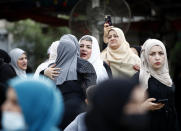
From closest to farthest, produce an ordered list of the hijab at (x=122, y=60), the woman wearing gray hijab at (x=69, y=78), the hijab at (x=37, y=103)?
the hijab at (x=37, y=103) < the woman wearing gray hijab at (x=69, y=78) < the hijab at (x=122, y=60)

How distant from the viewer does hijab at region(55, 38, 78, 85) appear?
571 cm

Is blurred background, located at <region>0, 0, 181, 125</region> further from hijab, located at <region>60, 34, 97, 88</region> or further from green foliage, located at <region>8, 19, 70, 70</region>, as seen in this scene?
hijab, located at <region>60, 34, 97, 88</region>

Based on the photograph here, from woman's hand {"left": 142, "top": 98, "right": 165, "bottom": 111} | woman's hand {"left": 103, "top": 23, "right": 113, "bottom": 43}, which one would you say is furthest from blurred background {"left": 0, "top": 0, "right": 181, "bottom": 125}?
woman's hand {"left": 142, "top": 98, "right": 165, "bottom": 111}

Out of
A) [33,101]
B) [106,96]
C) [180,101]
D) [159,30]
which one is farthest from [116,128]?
[159,30]

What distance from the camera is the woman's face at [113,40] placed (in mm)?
6633

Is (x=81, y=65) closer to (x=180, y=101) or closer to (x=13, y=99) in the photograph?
(x=13, y=99)

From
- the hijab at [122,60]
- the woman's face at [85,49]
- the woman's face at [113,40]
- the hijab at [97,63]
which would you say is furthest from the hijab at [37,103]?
the woman's face at [113,40]

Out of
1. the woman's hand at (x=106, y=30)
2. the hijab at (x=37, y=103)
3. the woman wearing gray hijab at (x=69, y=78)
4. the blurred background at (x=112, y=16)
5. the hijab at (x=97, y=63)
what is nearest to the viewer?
the hijab at (x=37, y=103)

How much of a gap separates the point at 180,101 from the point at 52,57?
3659 mm

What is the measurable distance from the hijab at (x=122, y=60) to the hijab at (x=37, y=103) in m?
3.52

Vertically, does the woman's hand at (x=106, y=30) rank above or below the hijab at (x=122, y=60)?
above

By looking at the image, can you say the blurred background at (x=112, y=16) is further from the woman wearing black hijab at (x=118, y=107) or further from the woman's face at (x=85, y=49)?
the woman wearing black hijab at (x=118, y=107)

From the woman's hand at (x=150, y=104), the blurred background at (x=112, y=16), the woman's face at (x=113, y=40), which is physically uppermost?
the blurred background at (x=112, y=16)

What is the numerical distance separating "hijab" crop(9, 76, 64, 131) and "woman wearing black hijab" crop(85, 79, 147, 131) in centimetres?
26
